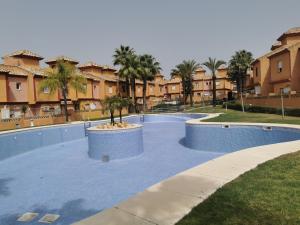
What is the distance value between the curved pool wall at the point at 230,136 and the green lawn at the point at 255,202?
8061 mm

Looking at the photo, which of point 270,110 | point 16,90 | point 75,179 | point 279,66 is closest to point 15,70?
point 16,90

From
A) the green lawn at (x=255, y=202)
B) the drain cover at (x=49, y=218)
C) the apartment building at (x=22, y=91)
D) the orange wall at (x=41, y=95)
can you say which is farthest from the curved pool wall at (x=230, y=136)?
the orange wall at (x=41, y=95)

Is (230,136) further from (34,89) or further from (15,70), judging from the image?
(15,70)

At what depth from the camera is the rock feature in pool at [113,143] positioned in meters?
15.5

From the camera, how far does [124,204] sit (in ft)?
17.7

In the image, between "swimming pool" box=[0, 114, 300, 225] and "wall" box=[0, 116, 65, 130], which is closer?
"swimming pool" box=[0, 114, 300, 225]

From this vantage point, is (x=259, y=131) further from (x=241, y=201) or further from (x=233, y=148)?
(x=241, y=201)

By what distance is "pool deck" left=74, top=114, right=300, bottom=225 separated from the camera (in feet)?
15.6

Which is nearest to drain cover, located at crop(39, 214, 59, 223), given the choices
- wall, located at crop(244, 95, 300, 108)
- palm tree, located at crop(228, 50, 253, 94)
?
wall, located at crop(244, 95, 300, 108)

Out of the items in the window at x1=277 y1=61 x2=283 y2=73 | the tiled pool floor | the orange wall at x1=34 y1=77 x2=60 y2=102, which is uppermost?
the window at x1=277 y1=61 x2=283 y2=73

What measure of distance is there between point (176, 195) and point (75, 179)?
6950 millimetres

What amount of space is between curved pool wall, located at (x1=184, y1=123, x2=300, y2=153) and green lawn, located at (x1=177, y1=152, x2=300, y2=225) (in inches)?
317

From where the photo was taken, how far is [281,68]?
32125 mm

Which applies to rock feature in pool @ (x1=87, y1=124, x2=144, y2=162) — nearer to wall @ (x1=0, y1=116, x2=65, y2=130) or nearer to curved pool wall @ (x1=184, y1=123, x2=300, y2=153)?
curved pool wall @ (x1=184, y1=123, x2=300, y2=153)
